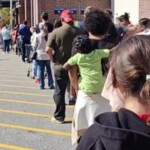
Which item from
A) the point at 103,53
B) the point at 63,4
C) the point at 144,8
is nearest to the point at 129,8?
the point at 144,8

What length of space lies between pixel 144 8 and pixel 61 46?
9.38 m

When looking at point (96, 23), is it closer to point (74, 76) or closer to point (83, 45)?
point (83, 45)

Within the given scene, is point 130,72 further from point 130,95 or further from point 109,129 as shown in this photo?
point 109,129

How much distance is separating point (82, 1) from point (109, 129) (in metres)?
26.4

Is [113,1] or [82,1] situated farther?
[82,1]

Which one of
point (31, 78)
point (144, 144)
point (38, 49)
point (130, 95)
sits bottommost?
point (31, 78)

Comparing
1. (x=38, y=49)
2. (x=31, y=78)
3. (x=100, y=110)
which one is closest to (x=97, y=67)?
(x=100, y=110)

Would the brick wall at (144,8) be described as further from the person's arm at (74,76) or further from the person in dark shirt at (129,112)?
Result: the person in dark shirt at (129,112)

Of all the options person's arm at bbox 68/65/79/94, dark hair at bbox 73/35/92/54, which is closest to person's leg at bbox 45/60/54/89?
person's arm at bbox 68/65/79/94

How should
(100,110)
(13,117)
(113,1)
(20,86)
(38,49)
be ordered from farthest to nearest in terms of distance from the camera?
(113,1) → (20,86) → (38,49) → (13,117) → (100,110)

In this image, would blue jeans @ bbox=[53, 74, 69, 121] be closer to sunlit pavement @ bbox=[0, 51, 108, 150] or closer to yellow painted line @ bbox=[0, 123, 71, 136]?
sunlit pavement @ bbox=[0, 51, 108, 150]

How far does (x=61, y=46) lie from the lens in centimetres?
735

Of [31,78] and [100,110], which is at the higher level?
[100,110]

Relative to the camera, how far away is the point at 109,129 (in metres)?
1.86
